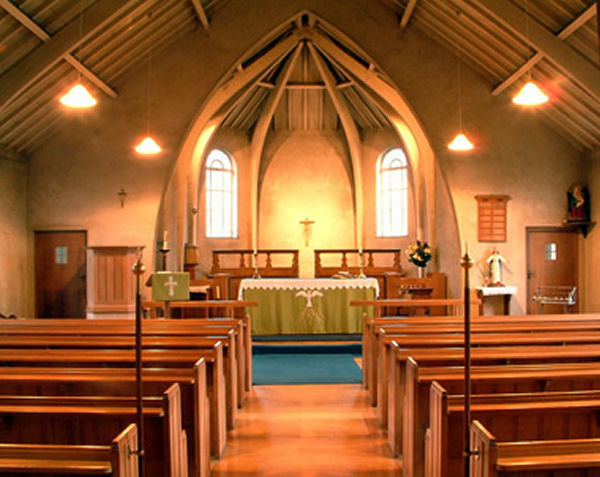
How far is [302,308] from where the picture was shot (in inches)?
385

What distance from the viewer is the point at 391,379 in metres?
4.55

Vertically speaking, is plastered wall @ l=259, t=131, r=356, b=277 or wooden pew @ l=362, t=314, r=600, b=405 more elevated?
plastered wall @ l=259, t=131, r=356, b=277

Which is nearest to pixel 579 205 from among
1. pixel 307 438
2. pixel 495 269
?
pixel 495 269

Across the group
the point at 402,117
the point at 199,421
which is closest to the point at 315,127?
the point at 402,117

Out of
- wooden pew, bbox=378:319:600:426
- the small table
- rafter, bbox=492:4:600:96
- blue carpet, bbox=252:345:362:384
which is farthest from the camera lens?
the small table

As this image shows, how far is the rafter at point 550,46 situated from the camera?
8695mm

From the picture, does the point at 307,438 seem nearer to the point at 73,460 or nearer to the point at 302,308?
the point at 73,460

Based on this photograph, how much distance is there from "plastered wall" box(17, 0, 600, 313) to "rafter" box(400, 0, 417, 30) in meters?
0.26

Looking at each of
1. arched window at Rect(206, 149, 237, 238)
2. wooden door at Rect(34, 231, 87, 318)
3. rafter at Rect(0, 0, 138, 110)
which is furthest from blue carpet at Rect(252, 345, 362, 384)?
arched window at Rect(206, 149, 237, 238)

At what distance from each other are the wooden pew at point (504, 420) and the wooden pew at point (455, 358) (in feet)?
2.93

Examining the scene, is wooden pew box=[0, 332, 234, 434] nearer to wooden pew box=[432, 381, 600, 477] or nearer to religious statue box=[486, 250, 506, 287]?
wooden pew box=[432, 381, 600, 477]

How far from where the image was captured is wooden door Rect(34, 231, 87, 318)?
1114cm

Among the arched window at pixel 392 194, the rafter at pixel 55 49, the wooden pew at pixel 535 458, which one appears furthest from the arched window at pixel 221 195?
the wooden pew at pixel 535 458

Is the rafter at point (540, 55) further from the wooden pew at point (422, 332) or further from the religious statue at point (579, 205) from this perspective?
the wooden pew at point (422, 332)
